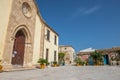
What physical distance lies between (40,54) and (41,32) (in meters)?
2.89

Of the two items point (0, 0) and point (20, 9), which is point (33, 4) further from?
point (0, 0)

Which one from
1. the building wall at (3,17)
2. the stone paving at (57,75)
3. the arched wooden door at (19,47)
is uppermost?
the building wall at (3,17)

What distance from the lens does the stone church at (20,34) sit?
31.0 ft

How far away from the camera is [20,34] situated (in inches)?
484

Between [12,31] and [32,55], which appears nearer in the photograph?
[12,31]

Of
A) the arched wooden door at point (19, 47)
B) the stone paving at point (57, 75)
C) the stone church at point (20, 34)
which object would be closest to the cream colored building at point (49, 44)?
the stone church at point (20, 34)

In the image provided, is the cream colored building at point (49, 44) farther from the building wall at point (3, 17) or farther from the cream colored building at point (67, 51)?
the cream colored building at point (67, 51)

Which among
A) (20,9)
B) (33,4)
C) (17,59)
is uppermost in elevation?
(33,4)

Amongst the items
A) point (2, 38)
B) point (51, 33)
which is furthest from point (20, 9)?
point (51, 33)

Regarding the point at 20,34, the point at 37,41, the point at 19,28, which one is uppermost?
the point at 19,28

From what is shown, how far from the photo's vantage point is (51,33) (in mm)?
20047

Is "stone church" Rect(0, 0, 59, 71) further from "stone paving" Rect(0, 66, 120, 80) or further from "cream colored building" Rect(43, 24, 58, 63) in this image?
"stone paving" Rect(0, 66, 120, 80)

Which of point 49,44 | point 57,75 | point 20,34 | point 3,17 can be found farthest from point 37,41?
point 57,75

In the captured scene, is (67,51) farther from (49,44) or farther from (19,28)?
(19,28)
